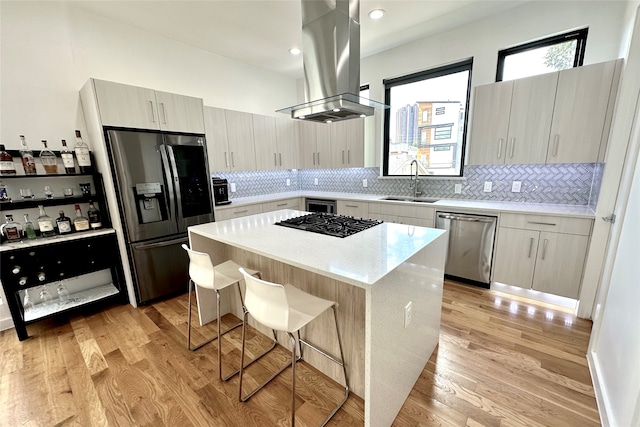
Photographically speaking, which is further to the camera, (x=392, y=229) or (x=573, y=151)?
(x=573, y=151)

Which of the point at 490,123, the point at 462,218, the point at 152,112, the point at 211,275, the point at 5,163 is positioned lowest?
the point at 211,275

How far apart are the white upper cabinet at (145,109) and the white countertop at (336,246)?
133 cm

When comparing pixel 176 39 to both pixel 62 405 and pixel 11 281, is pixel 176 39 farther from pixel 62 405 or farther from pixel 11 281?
pixel 62 405

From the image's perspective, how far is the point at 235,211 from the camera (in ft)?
11.3

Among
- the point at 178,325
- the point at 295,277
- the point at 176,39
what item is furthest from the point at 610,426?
the point at 176,39

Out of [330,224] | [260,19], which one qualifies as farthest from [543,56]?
[260,19]

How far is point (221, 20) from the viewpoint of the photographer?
9.00 feet

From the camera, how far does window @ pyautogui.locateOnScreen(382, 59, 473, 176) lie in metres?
3.22

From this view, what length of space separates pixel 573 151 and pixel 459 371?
7.33 ft

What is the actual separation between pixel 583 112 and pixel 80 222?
480 centimetres

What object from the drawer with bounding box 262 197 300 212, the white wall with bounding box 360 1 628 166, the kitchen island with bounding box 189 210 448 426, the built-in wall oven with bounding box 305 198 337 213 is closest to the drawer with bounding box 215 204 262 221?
the drawer with bounding box 262 197 300 212

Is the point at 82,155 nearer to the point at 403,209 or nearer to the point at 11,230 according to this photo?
the point at 11,230

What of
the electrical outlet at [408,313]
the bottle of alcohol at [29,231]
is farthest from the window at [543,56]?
the bottle of alcohol at [29,231]

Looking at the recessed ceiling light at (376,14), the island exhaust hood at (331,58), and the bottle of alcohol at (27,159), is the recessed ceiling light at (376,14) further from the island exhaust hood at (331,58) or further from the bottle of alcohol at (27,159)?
the bottle of alcohol at (27,159)
